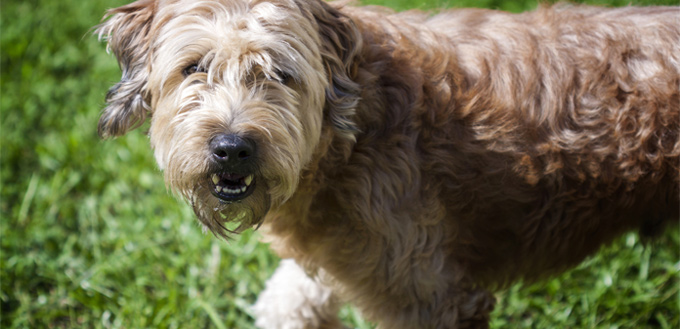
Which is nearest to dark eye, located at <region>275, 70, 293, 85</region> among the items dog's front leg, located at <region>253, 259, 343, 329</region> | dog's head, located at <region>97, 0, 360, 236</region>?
dog's head, located at <region>97, 0, 360, 236</region>

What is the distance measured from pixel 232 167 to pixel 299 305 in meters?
1.65

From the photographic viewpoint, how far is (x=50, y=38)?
7.09m

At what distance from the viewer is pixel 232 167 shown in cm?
258

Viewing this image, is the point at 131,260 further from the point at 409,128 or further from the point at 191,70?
the point at 409,128

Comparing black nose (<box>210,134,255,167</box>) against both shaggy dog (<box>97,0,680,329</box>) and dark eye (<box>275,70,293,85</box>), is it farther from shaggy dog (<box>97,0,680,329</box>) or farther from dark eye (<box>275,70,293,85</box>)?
dark eye (<box>275,70,293,85</box>)

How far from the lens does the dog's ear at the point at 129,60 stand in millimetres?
2877

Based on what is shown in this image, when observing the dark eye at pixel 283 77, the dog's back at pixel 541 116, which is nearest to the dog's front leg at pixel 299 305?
the dog's back at pixel 541 116

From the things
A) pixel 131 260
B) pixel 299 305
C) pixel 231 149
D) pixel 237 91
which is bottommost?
pixel 131 260

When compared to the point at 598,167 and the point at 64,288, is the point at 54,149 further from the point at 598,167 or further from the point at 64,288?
the point at 598,167

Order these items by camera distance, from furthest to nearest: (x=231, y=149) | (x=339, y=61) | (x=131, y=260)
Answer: (x=131, y=260) → (x=339, y=61) → (x=231, y=149)

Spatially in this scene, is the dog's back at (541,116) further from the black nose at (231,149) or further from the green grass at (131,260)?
the green grass at (131,260)

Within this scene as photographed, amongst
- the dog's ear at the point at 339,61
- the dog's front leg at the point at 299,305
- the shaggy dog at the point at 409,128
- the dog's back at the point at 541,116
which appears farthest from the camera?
the dog's front leg at the point at 299,305

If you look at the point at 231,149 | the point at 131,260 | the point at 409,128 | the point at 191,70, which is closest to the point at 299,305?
the point at 131,260

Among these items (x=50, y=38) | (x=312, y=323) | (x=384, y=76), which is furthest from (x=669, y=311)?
(x=50, y=38)
